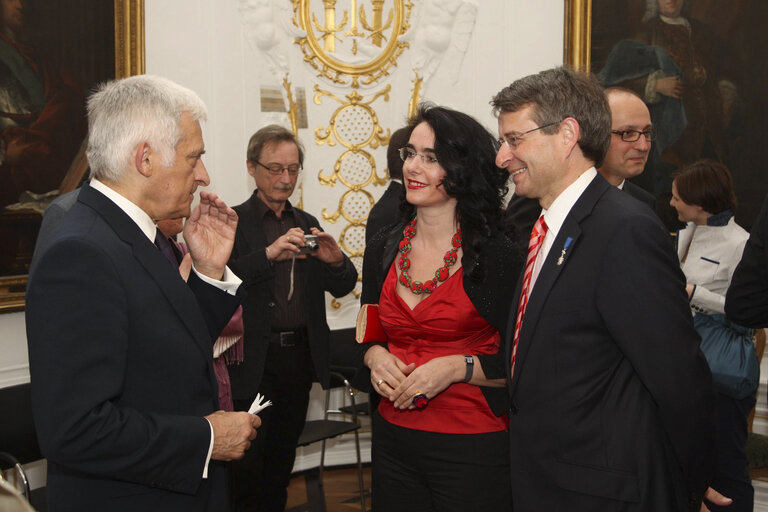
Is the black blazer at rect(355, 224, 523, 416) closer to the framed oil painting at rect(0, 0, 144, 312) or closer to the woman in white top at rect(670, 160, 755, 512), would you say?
the woman in white top at rect(670, 160, 755, 512)

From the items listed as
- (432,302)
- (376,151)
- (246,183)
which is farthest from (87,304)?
(376,151)

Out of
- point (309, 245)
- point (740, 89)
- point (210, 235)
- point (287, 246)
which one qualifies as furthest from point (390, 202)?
point (740, 89)

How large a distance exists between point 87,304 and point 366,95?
14.7 feet

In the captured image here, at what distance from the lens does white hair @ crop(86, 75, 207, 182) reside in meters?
1.98

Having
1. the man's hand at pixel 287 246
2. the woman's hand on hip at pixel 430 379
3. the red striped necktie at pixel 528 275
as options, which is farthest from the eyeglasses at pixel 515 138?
the man's hand at pixel 287 246

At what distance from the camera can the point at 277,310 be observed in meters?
4.02

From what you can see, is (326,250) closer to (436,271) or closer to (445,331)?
(436,271)

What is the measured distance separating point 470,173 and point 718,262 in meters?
2.43

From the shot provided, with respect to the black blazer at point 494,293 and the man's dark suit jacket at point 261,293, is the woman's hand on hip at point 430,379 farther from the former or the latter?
the man's dark suit jacket at point 261,293

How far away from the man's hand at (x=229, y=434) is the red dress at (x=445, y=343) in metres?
0.72

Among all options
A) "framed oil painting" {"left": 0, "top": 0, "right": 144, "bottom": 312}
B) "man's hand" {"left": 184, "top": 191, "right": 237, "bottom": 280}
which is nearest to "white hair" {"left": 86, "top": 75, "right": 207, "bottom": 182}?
"man's hand" {"left": 184, "top": 191, "right": 237, "bottom": 280}

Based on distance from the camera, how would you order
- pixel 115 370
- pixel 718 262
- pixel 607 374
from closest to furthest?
pixel 115 370 → pixel 607 374 → pixel 718 262

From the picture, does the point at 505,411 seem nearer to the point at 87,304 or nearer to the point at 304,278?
the point at 87,304

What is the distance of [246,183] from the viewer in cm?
544
